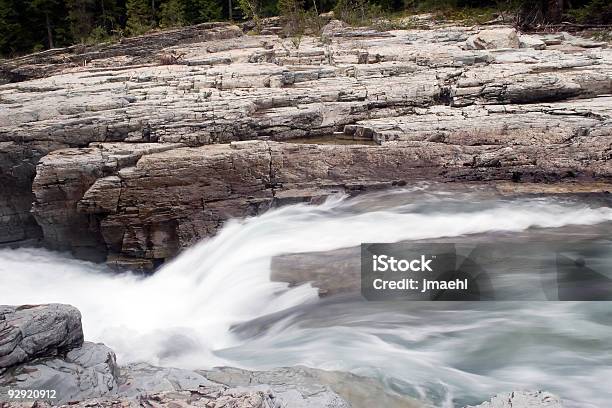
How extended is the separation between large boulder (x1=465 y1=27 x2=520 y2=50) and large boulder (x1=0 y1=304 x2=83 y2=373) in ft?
44.5

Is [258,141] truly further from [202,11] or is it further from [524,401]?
[202,11]

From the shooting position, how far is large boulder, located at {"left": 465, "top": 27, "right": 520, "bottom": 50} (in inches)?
606

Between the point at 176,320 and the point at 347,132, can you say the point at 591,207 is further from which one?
the point at 176,320

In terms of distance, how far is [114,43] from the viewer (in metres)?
20.6

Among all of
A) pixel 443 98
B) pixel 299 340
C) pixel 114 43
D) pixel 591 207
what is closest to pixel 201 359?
pixel 299 340

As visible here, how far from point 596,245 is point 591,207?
1.26m

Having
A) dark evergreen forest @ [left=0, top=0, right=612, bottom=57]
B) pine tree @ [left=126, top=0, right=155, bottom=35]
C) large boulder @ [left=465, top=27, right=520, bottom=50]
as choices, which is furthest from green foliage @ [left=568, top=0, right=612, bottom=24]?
pine tree @ [left=126, top=0, right=155, bottom=35]

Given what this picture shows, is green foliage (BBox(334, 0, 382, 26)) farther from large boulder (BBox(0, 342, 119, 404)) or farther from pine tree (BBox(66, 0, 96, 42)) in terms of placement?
large boulder (BBox(0, 342, 119, 404))

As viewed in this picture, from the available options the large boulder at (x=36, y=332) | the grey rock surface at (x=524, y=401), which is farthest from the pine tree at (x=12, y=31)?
the grey rock surface at (x=524, y=401)

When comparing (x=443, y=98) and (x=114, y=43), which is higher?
(x=114, y=43)

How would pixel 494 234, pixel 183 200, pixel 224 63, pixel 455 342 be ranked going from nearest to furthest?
1. pixel 455 342
2. pixel 494 234
3. pixel 183 200
4. pixel 224 63

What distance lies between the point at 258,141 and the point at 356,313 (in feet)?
14.2

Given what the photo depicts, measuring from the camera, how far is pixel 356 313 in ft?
23.1

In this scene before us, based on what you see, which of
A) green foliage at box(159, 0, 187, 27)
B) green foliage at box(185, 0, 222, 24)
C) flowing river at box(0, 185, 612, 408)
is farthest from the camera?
green foliage at box(185, 0, 222, 24)
